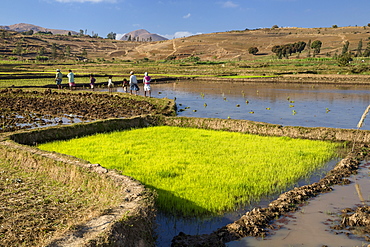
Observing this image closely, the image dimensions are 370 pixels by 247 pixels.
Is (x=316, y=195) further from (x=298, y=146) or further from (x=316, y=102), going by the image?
(x=316, y=102)

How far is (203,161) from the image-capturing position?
8086 millimetres

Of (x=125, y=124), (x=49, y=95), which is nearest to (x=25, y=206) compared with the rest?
(x=125, y=124)

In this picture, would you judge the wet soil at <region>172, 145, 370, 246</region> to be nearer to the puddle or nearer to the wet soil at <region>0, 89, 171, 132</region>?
the puddle

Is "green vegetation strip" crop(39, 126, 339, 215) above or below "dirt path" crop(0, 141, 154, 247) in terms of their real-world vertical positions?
below

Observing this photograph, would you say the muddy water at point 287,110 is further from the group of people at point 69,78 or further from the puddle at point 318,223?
the puddle at point 318,223

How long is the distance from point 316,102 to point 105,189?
1874 cm

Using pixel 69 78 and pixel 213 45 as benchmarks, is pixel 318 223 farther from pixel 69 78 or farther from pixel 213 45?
pixel 213 45

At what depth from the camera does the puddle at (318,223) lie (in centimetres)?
468

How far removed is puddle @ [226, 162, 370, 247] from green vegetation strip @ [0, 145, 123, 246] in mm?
2141

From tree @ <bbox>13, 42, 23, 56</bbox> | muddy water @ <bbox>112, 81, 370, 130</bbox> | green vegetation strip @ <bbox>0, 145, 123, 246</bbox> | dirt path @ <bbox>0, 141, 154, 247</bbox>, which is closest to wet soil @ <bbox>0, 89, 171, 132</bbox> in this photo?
muddy water @ <bbox>112, 81, 370, 130</bbox>

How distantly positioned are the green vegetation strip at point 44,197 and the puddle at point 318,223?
2.14 m

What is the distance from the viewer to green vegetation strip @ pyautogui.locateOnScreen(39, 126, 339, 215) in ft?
19.6

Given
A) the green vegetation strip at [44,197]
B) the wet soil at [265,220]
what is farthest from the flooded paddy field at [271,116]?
the green vegetation strip at [44,197]

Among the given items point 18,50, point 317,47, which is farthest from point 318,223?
point 18,50
